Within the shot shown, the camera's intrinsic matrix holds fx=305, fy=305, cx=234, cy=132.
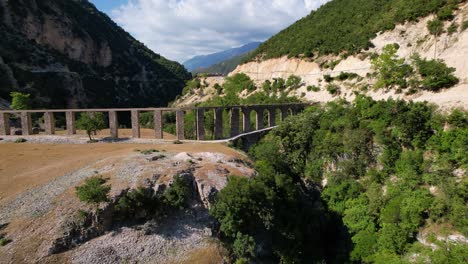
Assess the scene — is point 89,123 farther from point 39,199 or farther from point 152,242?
point 152,242

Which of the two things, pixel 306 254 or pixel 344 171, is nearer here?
pixel 306 254

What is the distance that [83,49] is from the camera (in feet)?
239

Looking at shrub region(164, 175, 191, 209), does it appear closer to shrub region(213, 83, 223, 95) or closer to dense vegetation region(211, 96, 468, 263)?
dense vegetation region(211, 96, 468, 263)

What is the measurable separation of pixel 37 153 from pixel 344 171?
2334cm

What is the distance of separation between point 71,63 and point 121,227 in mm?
62206

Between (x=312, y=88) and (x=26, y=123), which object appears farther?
(x=312, y=88)

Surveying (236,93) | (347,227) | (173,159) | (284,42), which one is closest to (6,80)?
(236,93)

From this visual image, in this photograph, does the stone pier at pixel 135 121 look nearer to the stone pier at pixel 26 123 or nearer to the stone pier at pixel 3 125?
the stone pier at pixel 26 123

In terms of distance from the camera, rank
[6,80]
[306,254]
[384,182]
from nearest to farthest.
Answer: [306,254], [384,182], [6,80]

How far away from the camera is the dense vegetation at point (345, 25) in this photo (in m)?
38.2

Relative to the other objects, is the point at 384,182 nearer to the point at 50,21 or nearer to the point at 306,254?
the point at 306,254

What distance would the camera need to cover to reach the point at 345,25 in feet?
165

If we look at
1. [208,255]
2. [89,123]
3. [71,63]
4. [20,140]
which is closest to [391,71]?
[208,255]

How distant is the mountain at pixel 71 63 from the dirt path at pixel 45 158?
25.4m
